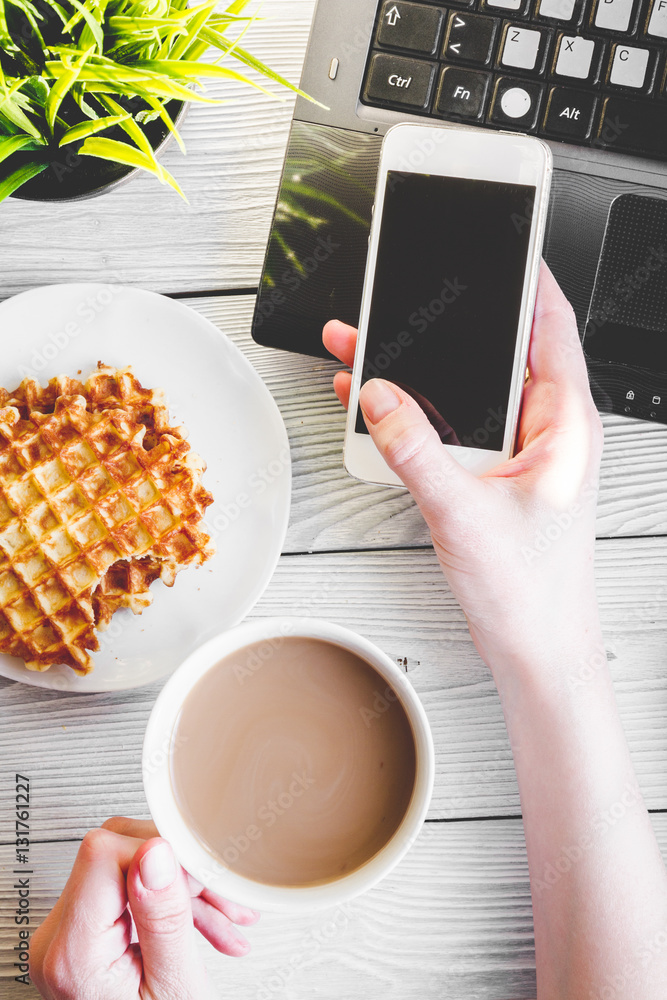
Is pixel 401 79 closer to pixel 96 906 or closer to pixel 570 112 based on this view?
pixel 570 112

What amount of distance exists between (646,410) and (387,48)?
0.47m

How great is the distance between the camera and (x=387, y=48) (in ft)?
2.35

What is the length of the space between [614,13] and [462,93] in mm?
164

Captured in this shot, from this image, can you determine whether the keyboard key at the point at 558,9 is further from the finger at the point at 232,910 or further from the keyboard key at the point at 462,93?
the finger at the point at 232,910

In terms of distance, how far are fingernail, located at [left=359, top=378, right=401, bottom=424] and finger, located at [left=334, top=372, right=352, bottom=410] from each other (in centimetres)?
8

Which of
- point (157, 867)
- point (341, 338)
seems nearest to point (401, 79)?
point (341, 338)

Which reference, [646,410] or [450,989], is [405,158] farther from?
[450,989]

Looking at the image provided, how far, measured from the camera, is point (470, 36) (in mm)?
701

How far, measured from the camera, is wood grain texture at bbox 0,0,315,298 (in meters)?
0.85

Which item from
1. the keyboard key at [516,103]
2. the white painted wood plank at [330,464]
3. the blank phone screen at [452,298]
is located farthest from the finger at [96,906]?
the keyboard key at [516,103]

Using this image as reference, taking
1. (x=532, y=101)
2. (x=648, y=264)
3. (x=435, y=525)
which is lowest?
(x=435, y=525)

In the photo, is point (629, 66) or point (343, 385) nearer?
point (629, 66)

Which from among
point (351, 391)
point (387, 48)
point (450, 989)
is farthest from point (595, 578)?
point (387, 48)

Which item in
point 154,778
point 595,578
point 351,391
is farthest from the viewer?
point 595,578
